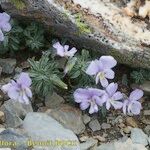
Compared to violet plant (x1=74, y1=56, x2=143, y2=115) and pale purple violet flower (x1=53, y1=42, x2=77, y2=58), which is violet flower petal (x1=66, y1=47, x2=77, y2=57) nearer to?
pale purple violet flower (x1=53, y1=42, x2=77, y2=58)

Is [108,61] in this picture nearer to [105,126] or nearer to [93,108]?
[93,108]

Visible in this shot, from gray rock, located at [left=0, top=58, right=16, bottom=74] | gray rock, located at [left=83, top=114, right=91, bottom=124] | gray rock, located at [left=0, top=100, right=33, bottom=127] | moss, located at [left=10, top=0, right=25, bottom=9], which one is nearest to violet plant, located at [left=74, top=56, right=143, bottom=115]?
gray rock, located at [left=83, top=114, right=91, bottom=124]

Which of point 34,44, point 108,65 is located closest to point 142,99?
point 108,65

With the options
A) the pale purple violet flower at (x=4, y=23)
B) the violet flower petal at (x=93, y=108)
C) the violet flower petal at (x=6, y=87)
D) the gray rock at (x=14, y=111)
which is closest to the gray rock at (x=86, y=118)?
the violet flower petal at (x=93, y=108)

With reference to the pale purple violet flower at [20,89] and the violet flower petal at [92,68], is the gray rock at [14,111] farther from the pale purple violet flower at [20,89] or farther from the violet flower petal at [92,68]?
the violet flower petal at [92,68]

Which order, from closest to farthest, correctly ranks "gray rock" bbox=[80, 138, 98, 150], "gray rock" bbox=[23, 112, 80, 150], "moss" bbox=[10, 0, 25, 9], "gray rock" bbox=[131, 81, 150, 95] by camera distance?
1. "gray rock" bbox=[23, 112, 80, 150]
2. "gray rock" bbox=[80, 138, 98, 150]
3. "moss" bbox=[10, 0, 25, 9]
4. "gray rock" bbox=[131, 81, 150, 95]

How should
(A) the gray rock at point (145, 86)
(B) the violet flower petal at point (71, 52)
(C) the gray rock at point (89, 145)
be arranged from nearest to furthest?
(C) the gray rock at point (89, 145) → (B) the violet flower petal at point (71, 52) → (A) the gray rock at point (145, 86)
